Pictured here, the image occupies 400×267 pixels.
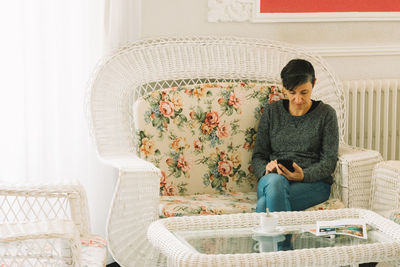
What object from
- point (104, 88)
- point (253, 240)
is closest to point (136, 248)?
point (253, 240)

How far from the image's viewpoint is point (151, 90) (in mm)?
3102

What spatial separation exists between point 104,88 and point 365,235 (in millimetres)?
1332

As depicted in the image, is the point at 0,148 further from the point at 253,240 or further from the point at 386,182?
the point at 386,182

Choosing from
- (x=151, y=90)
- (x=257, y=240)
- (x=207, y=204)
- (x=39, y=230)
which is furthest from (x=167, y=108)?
(x=39, y=230)

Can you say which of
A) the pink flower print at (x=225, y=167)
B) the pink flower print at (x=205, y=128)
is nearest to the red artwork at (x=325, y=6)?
the pink flower print at (x=205, y=128)

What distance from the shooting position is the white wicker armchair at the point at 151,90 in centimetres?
238

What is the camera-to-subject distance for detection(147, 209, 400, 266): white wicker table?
6.02ft

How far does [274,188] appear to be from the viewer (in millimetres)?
2551

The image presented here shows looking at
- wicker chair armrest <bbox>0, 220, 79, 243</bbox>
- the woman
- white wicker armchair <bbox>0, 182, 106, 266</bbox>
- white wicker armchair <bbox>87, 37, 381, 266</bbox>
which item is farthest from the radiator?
wicker chair armrest <bbox>0, 220, 79, 243</bbox>

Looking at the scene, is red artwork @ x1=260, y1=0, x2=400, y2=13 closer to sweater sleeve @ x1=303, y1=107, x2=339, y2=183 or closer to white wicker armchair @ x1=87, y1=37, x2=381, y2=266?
white wicker armchair @ x1=87, y1=37, x2=381, y2=266

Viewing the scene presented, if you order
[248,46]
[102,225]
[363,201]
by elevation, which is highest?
[248,46]

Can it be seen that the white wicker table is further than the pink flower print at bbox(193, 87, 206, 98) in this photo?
No

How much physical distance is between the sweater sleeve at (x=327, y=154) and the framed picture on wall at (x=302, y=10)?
675 millimetres

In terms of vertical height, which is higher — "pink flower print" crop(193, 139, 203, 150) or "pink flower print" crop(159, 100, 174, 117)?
"pink flower print" crop(159, 100, 174, 117)
